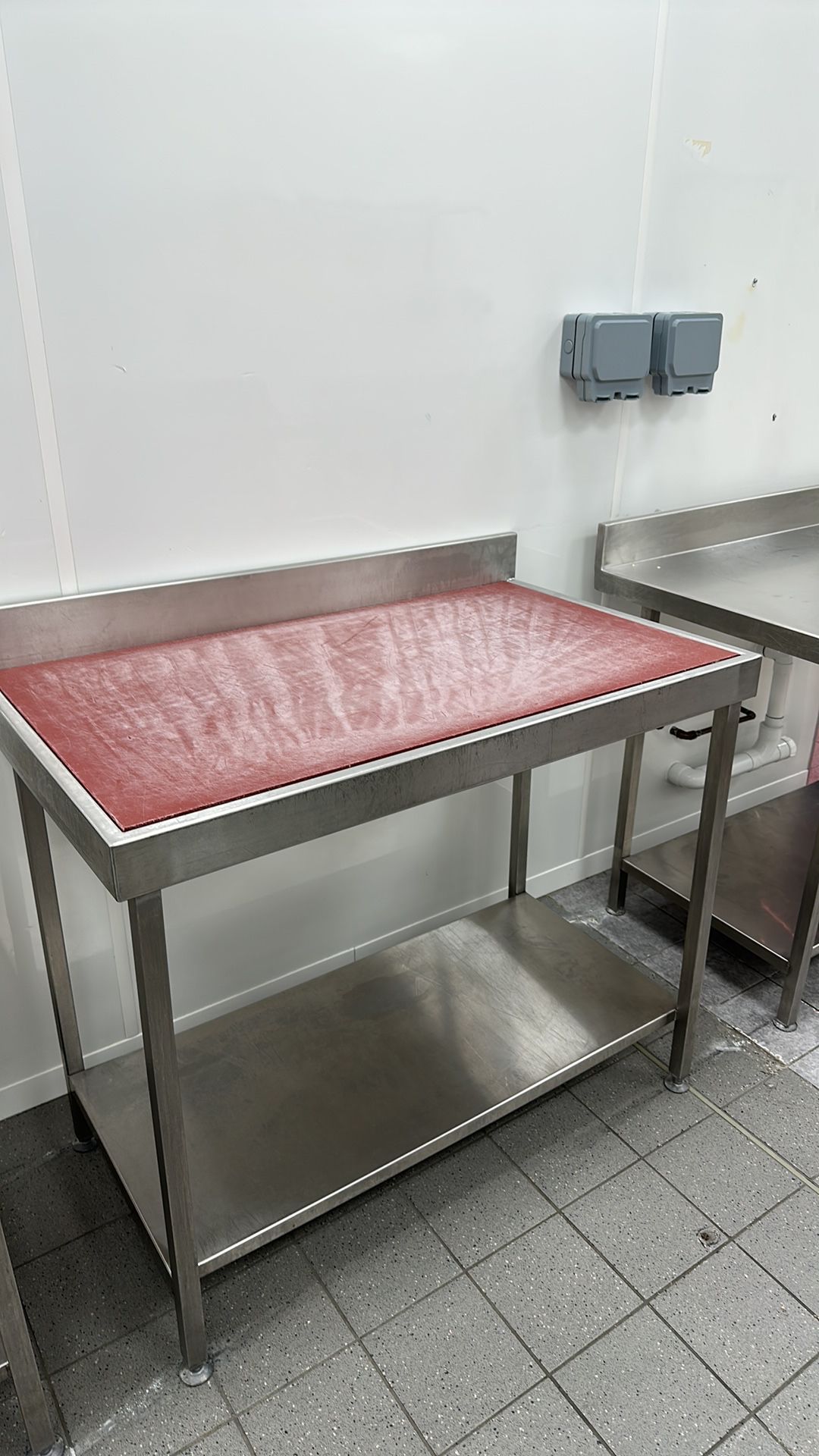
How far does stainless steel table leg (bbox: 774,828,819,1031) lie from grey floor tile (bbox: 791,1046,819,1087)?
0.07 metres

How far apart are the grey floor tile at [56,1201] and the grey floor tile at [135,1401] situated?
21cm

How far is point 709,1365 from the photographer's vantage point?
1274 mm

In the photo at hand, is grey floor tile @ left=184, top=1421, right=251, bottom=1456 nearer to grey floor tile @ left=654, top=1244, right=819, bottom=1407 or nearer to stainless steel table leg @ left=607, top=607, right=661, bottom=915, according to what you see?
grey floor tile @ left=654, top=1244, right=819, bottom=1407

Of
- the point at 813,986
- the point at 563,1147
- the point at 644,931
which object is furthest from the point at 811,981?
the point at 563,1147

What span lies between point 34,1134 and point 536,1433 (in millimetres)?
898

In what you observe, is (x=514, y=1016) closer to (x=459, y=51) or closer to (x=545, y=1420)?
(x=545, y=1420)

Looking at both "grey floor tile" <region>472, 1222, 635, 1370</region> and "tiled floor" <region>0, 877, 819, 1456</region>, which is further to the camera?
"grey floor tile" <region>472, 1222, 635, 1370</region>

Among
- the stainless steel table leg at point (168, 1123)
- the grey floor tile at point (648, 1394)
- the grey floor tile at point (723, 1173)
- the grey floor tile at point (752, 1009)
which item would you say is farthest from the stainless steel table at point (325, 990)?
the grey floor tile at point (648, 1394)

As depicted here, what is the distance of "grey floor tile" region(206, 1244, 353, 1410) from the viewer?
4.16 ft

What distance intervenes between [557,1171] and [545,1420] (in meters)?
0.39

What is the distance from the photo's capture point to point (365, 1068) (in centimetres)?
158

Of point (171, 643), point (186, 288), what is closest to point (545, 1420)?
point (171, 643)

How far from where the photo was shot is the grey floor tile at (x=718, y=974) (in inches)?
77.5

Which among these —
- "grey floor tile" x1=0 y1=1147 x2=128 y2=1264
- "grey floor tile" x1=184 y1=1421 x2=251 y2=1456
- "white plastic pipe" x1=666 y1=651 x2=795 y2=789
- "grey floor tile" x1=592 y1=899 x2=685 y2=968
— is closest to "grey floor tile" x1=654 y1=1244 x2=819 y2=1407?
"grey floor tile" x1=184 y1=1421 x2=251 y2=1456
